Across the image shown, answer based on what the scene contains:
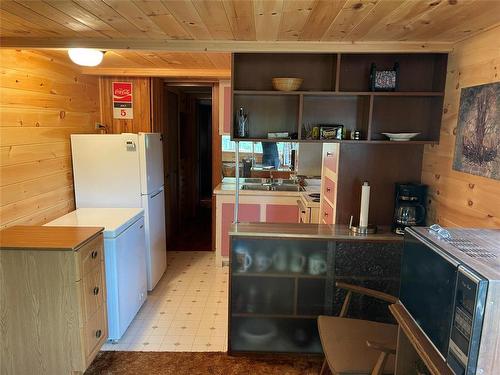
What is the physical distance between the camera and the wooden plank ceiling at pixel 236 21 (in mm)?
1565

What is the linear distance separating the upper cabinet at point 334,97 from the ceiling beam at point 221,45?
171 mm

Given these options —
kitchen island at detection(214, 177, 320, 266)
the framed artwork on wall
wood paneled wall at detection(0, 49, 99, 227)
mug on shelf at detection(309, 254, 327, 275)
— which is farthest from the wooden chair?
wood paneled wall at detection(0, 49, 99, 227)

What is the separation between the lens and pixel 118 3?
1576mm

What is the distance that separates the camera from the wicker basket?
2365mm

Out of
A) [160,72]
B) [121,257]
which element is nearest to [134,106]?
[160,72]

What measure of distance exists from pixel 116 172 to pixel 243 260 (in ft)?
5.21

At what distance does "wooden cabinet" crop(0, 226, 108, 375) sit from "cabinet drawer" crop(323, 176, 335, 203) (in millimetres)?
1806

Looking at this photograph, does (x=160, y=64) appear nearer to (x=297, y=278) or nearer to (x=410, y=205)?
(x=297, y=278)

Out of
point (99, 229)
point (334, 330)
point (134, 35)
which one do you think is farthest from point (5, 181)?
point (334, 330)

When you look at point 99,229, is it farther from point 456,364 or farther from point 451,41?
point 451,41

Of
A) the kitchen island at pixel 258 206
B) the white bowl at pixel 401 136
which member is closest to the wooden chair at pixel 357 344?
the white bowl at pixel 401 136

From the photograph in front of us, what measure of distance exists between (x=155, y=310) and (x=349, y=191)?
1.99 m

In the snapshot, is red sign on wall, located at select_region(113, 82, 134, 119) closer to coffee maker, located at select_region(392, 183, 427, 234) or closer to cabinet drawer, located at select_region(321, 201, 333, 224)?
cabinet drawer, located at select_region(321, 201, 333, 224)

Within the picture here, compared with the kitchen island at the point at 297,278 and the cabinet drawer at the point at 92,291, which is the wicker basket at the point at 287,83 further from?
the cabinet drawer at the point at 92,291
